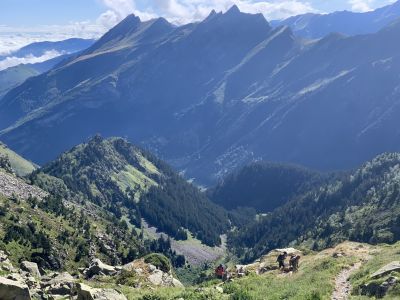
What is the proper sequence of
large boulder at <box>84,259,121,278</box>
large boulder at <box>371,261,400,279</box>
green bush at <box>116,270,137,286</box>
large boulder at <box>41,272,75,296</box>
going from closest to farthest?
large boulder at <box>371,261,400,279</box> → large boulder at <box>41,272,75,296</box> → green bush at <box>116,270,137,286</box> → large boulder at <box>84,259,121,278</box>

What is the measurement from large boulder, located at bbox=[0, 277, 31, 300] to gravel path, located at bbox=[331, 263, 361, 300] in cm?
2837

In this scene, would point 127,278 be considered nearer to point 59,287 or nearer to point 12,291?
point 59,287

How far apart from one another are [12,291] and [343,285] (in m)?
35.0

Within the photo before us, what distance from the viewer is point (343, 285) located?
2239 inches

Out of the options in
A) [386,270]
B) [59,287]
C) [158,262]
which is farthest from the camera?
[158,262]

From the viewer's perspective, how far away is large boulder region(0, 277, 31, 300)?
38281mm

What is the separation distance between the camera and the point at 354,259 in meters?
72.1

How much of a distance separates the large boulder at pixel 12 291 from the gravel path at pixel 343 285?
1117 inches

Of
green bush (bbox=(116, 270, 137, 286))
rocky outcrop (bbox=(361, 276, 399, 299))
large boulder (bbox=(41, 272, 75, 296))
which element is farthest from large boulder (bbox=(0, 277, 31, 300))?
green bush (bbox=(116, 270, 137, 286))

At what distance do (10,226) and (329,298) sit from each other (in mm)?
146027

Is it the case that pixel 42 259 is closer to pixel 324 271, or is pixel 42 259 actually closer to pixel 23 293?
pixel 324 271

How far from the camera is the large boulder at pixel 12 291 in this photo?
38281 millimetres

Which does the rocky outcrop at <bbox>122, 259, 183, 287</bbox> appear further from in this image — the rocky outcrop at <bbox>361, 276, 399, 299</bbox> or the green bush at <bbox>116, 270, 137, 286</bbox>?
the rocky outcrop at <bbox>361, 276, 399, 299</bbox>

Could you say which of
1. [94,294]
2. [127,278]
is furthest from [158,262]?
[94,294]
